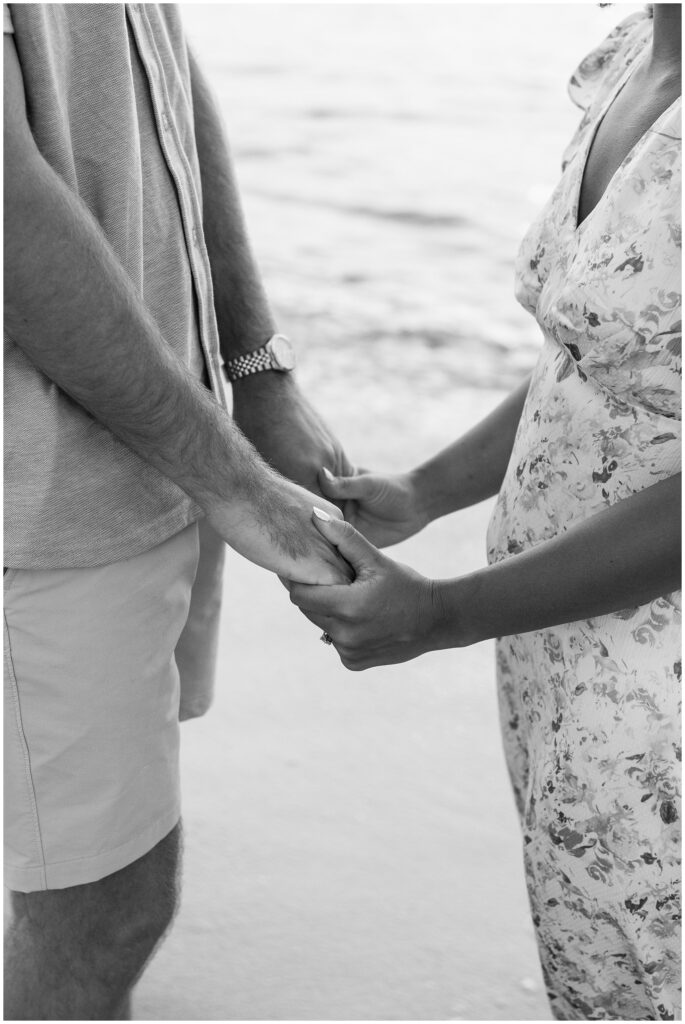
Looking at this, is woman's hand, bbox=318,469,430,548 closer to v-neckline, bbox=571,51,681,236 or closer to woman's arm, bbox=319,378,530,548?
woman's arm, bbox=319,378,530,548

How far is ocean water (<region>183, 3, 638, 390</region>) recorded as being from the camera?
201 inches

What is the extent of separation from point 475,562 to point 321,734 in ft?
2.94

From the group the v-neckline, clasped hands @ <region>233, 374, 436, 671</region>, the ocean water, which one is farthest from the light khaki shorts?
the ocean water

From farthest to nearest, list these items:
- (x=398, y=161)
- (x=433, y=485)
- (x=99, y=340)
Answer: (x=398, y=161), (x=433, y=485), (x=99, y=340)

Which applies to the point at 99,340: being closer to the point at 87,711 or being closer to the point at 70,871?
the point at 87,711

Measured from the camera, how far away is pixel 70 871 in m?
1.42

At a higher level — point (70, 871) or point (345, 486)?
point (345, 486)

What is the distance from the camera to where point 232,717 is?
2822 millimetres

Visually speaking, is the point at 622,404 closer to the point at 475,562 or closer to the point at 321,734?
the point at 321,734

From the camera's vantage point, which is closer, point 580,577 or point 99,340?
point 99,340

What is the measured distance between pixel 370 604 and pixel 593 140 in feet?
2.03

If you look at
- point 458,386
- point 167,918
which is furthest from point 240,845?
point 458,386

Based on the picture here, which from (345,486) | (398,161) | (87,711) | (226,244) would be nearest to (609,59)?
(226,244)

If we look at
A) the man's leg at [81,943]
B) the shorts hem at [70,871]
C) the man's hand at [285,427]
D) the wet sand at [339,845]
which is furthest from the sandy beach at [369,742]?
the man's hand at [285,427]
